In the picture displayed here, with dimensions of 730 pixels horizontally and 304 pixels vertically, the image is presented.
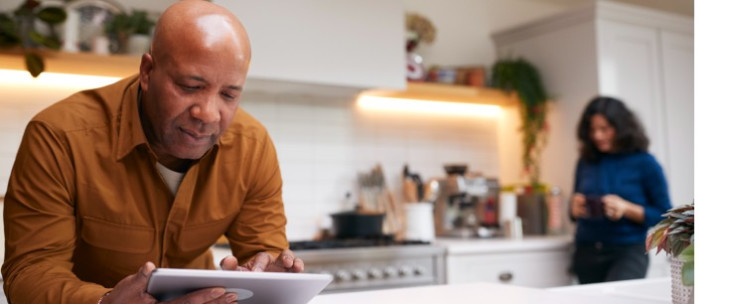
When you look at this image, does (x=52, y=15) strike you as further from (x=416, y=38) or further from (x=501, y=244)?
(x=501, y=244)

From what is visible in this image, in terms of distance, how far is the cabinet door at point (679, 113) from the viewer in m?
4.14

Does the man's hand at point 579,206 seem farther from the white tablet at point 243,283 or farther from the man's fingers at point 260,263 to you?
the white tablet at point 243,283

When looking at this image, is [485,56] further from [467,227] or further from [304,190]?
[304,190]

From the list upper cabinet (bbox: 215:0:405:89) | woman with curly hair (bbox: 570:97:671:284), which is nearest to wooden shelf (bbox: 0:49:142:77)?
upper cabinet (bbox: 215:0:405:89)

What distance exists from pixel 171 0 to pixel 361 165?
129cm

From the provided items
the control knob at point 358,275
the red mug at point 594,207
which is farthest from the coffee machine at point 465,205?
the control knob at point 358,275

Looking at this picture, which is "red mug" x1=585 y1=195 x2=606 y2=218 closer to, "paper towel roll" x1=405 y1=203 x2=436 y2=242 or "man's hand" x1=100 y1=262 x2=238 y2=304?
"paper towel roll" x1=405 y1=203 x2=436 y2=242

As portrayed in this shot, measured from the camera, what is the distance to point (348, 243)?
127 inches

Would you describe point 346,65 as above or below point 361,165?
above

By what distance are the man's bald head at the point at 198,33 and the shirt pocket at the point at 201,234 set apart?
1.40 feet

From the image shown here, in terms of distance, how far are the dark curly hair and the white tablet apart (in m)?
2.42

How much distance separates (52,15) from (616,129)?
8.10ft
